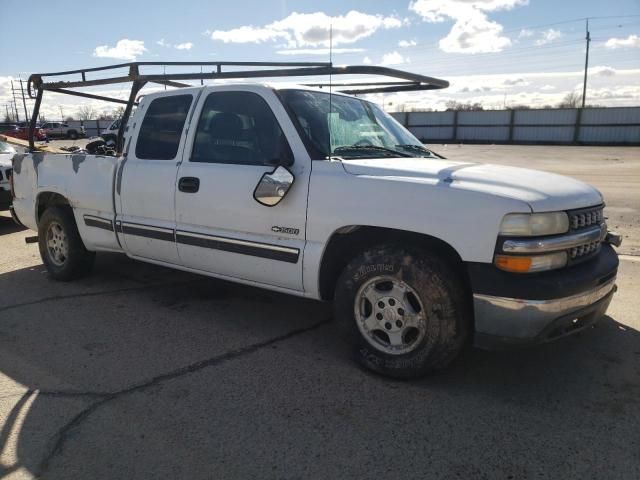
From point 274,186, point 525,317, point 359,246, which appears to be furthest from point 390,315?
point 274,186

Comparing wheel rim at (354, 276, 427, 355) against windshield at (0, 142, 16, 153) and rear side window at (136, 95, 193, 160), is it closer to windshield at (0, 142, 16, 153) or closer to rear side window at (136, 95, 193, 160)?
rear side window at (136, 95, 193, 160)

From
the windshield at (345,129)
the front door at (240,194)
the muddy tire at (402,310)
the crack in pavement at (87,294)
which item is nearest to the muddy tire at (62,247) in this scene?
the crack in pavement at (87,294)

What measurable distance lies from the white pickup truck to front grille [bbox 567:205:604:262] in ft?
0.04

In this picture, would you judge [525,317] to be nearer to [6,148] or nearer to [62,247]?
[62,247]

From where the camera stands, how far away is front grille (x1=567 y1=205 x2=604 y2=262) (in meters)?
3.03

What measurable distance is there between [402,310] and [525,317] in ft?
2.36

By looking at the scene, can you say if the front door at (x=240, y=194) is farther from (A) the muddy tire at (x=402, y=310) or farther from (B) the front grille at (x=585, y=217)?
(B) the front grille at (x=585, y=217)

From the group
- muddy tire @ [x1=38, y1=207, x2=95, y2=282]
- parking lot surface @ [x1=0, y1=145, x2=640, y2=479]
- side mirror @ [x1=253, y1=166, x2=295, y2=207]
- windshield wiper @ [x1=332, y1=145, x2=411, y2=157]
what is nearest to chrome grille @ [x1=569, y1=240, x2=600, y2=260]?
parking lot surface @ [x1=0, y1=145, x2=640, y2=479]

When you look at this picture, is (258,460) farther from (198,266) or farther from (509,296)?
(198,266)

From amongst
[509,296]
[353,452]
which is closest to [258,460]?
[353,452]

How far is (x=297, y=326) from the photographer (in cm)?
427

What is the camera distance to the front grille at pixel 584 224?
9.93 ft

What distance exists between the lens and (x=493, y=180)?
120 inches

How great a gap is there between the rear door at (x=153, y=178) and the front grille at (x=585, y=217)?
2924 millimetres
